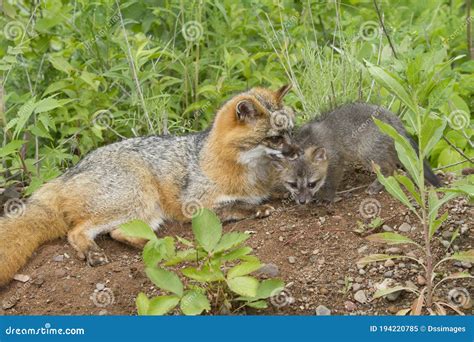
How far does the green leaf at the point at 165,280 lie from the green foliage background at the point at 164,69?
8.68 feet

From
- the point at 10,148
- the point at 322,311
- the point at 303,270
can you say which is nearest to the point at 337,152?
the point at 303,270

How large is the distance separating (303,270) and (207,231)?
1083mm

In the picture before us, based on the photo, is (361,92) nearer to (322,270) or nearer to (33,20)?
(322,270)

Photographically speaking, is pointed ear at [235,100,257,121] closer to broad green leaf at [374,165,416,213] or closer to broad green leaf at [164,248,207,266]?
broad green leaf at [374,165,416,213]

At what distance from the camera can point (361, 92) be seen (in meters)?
8.80

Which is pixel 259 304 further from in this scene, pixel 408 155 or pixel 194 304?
pixel 408 155

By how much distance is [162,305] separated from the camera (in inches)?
223

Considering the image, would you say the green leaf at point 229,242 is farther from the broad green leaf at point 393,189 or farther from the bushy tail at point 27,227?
the bushy tail at point 27,227

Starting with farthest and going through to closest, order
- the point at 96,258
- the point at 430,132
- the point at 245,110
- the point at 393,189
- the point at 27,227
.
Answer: the point at 245,110
the point at 27,227
the point at 96,258
the point at 393,189
the point at 430,132

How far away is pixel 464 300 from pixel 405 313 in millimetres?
504

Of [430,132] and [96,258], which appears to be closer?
[430,132]

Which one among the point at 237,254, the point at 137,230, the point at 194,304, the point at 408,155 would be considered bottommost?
the point at 194,304

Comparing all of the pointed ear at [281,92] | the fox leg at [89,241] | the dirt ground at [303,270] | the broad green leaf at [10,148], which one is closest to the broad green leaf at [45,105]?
the broad green leaf at [10,148]

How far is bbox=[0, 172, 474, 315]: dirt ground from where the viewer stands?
623 cm
